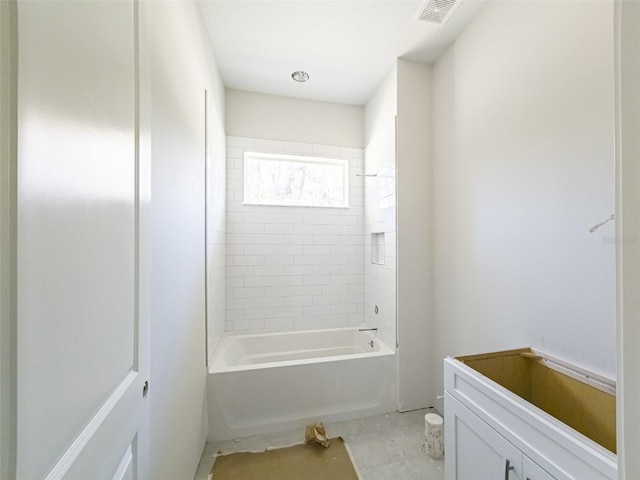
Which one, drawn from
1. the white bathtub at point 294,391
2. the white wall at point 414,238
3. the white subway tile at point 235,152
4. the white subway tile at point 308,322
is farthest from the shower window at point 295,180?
the white bathtub at point 294,391

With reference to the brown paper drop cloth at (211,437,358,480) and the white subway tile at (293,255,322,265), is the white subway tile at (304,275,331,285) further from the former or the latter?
the brown paper drop cloth at (211,437,358,480)

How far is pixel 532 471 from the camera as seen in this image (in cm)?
88

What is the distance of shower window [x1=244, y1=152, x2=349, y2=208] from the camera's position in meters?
2.86

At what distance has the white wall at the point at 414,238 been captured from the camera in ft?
7.27

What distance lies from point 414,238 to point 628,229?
74.9 inches

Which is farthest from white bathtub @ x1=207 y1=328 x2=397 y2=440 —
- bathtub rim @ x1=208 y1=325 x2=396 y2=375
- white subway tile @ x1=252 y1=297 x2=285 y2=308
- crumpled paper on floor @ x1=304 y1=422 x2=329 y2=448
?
white subway tile @ x1=252 y1=297 x2=285 y2=308

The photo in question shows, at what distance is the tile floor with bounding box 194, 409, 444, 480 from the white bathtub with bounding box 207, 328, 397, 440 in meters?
0.06

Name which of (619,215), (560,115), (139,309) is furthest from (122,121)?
(560,115)

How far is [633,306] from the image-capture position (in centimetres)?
38

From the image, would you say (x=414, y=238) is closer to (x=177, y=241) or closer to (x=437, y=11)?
(x=437, y=11)

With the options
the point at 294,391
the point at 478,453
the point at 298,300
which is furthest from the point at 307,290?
the point at 478,453

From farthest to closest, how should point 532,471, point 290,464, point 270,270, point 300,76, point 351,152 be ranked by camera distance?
point 351,152 → point 270,270 → point 300,76 → point 290,464 → point 532,471

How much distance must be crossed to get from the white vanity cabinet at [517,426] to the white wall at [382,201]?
0.99 meters

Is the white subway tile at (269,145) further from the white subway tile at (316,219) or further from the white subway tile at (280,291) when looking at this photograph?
the white subway tile at (280,291)
